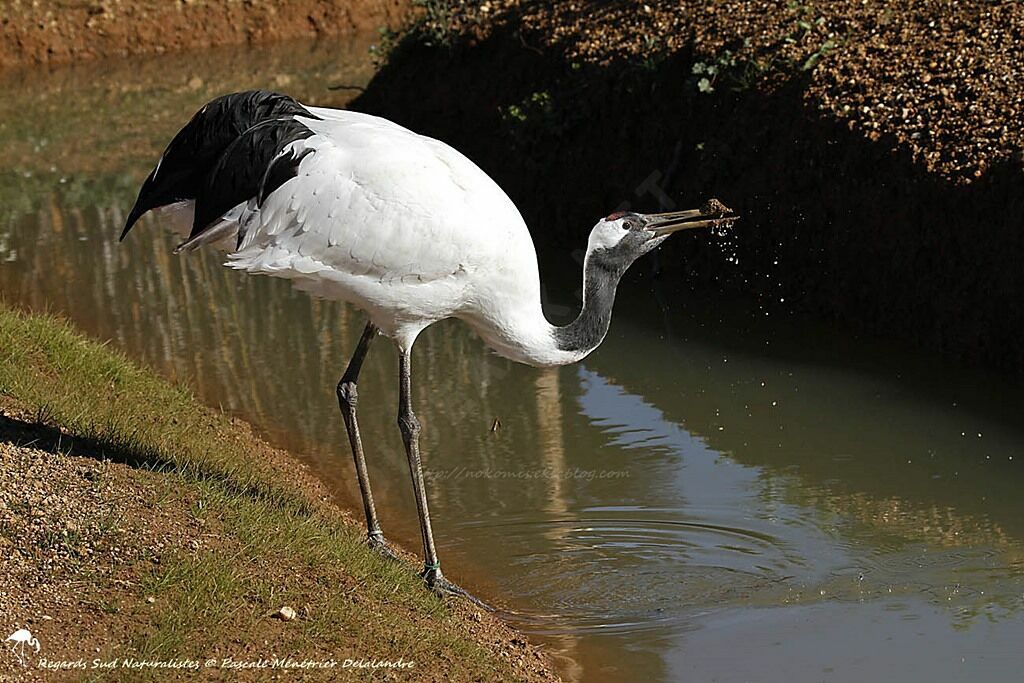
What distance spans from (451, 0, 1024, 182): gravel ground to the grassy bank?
4199 millimetres

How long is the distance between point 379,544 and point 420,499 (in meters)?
0.26

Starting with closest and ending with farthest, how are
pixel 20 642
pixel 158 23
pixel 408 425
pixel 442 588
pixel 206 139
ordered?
1. pixel 20 642
2. pixel 442 588
3. pixel 206 139
4. pixel 408 425
5. pixel 158 23

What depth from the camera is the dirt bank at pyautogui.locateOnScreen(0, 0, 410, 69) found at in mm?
20438

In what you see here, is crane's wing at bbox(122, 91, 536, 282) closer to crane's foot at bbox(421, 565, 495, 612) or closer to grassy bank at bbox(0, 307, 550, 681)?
grassy bank at bbox(0, 307, 550, 681)

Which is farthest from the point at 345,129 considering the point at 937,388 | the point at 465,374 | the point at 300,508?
the point at 937,388

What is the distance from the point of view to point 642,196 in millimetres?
9938

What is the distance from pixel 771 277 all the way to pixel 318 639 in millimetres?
4936

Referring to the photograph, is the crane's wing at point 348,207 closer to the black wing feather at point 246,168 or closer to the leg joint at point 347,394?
the black wing feather at point 246,168

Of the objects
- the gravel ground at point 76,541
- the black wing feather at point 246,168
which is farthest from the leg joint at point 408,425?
the black wing feather at point 246,168

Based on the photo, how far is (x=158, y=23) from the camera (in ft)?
68.9

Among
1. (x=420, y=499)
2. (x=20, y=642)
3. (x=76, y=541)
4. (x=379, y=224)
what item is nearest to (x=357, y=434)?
(x=420, y=499)

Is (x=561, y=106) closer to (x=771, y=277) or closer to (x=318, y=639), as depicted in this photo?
(x=771, y=277)

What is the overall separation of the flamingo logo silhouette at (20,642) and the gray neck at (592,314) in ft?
7.93

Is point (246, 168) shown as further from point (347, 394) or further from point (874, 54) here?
point (874, 54)
